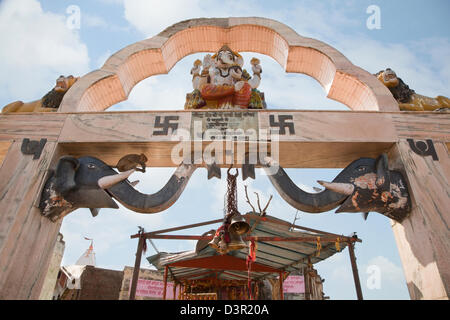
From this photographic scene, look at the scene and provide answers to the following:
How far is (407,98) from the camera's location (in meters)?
4.41

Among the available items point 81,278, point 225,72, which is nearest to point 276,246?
point 225,72

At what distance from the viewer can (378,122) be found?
3838 mm

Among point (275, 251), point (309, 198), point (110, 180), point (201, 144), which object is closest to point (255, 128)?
point (201, 144)

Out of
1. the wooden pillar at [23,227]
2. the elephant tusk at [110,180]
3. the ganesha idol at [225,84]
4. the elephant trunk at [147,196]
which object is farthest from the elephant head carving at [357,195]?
the wooden pillar at [23,227]

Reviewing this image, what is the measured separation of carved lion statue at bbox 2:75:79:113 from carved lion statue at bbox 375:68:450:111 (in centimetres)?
521

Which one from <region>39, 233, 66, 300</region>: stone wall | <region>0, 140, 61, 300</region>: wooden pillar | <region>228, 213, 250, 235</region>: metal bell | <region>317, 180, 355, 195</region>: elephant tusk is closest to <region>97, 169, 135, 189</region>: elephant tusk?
<region>0, 140, 61, 300</region>: wooden pillar

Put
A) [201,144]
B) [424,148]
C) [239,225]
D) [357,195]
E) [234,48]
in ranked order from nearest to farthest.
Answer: [357,195] < [424,148] < [201,144] < [239,225] < [234,48]

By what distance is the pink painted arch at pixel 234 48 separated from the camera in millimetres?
4375

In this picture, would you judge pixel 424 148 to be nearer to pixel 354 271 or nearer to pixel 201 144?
pixel 201 144

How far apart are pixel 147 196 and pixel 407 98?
4214 mm

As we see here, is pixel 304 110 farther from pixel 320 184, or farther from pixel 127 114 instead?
pixel 127 114

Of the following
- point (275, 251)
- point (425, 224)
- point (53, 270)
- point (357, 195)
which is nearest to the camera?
point (425, 224)

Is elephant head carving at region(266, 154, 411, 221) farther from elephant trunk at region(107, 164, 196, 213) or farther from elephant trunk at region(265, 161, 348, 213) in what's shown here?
elephant trunk at region(107, 164, 196, 213)

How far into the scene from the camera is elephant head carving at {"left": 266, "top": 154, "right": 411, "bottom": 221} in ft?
10.7
